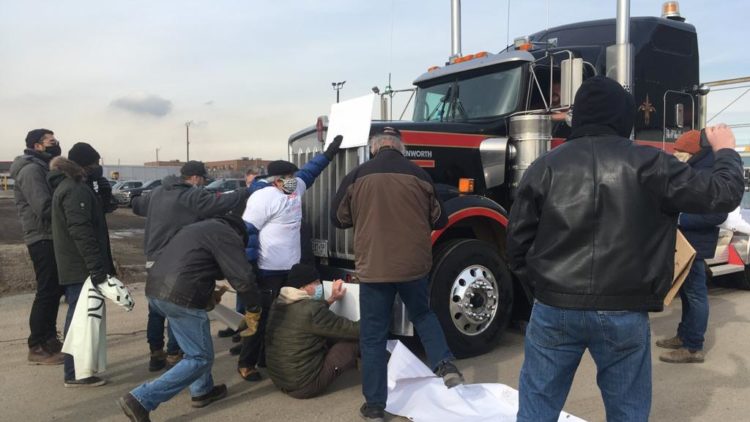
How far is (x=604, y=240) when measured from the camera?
219 cm

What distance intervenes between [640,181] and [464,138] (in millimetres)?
3304

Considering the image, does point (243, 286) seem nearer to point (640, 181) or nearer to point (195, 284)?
point (195, 284)

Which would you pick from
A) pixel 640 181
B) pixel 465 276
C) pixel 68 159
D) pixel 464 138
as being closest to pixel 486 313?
pixel 465 276

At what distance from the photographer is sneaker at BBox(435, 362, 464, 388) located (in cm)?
375

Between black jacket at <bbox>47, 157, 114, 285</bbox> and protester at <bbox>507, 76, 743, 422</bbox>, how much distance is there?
3.20 meters

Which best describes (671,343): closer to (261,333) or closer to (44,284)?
(261,333)

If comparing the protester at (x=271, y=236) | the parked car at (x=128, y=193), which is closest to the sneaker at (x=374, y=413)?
the protester at (x=271, y=236)

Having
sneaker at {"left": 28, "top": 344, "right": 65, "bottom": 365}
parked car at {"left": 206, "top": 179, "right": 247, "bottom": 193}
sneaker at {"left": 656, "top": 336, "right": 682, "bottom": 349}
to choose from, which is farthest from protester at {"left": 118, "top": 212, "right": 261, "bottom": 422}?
parked car at {"left": 206, "top": 179, "right": 247, "bottom": 193}

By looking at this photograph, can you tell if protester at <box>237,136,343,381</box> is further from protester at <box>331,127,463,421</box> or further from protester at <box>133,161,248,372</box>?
protester at <box>331,127,463,421</box>

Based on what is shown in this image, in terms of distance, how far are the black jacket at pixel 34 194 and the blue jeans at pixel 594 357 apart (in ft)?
13.3

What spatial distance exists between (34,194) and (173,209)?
121cm

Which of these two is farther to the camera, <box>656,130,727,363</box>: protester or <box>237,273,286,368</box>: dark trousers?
<box>656,130,727,363</box>: protester

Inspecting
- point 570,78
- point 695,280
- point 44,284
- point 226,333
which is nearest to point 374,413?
point 226,333

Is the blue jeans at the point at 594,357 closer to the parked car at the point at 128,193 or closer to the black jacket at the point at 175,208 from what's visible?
the black jacket at the point at 175,208
